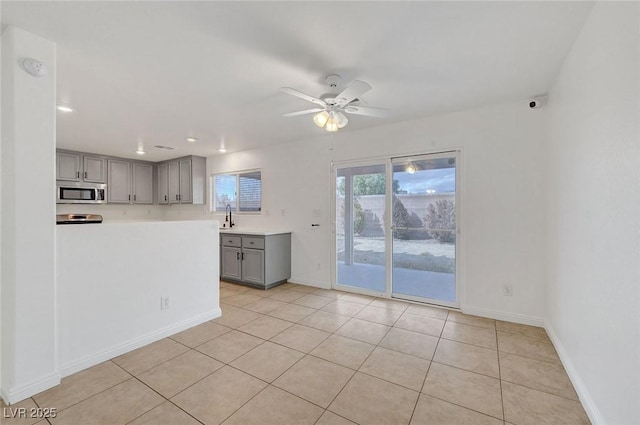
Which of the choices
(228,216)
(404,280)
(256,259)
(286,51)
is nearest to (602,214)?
(286,51)

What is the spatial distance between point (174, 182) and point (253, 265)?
123 inches

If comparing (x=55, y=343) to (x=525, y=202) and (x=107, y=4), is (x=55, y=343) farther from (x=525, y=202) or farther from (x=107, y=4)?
(x=525, y=202)

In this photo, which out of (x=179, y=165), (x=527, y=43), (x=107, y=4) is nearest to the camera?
(x=107, y=4)

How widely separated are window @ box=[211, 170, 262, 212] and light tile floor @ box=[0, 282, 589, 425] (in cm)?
265

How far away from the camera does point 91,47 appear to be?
1.98 m

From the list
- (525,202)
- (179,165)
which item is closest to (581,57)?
(525,202)

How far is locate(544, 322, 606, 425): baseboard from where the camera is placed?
157 cm

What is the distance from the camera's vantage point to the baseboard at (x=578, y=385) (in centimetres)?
A: 157

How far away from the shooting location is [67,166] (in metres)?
5.12

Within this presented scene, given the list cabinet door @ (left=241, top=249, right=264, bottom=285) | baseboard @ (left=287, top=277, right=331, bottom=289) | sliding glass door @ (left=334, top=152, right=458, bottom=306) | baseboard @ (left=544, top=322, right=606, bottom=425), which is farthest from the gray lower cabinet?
baseboard @ (left=544, top=322, right=606, bottom=425)

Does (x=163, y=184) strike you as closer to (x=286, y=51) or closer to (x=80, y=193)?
(x=80, y=193)

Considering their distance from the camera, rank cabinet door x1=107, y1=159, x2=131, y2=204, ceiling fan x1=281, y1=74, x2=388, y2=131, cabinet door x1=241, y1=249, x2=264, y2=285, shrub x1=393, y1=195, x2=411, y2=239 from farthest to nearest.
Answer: cabinet door x1=107, y1=159, x2=131, y2=204, cabinet door x1=241, y1=249, x2=264, y2=285, shrub x1=393, y1=195, x2=411, y2=239, ceiling fan x1=281, y1=74, x2=388, y2=131

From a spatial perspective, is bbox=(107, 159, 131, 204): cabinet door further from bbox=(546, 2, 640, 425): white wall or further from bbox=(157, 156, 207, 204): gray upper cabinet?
bbox=(546, 2, 640, 425): white wall

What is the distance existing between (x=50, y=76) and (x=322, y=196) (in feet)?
10.6
